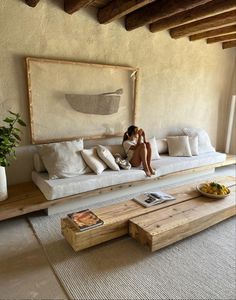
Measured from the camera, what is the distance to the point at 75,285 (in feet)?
5.67

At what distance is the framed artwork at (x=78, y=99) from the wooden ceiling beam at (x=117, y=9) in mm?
629

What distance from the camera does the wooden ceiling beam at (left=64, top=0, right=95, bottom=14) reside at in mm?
2566

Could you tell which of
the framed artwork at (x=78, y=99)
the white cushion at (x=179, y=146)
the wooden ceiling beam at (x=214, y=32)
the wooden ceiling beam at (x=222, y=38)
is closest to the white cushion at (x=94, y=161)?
the framed artwork at (x=78, y=99)

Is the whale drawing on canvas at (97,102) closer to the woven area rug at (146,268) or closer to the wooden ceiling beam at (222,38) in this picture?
the woven area rug at (146,268)

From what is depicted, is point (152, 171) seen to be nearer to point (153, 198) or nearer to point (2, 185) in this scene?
point (153, 198)

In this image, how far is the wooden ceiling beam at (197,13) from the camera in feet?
8.91

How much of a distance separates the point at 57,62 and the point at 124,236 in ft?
7.63

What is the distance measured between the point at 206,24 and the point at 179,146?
193cm

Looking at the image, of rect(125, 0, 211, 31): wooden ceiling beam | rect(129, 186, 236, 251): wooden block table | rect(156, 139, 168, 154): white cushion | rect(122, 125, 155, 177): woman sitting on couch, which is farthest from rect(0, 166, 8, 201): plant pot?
rect(125, 0, 211, 31): wooden ceiling beam

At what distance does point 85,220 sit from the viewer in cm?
205

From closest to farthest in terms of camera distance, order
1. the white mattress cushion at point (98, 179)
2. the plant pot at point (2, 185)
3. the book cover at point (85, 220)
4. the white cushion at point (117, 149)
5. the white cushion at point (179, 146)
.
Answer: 1. the book cover at point (85, 220)
2. the plant pot at point (2, 185)
3. the white mattress cushion at point (98, 179)
4. the white cushion at point (117, 149)
5. the white cushion at point (179, 146)

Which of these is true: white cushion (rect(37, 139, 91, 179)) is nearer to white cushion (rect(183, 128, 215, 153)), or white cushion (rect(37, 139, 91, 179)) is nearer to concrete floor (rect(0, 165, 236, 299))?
concrete floor (rect(0, 165, 236, 299))

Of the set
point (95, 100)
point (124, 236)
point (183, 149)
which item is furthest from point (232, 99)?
point (124, 236)

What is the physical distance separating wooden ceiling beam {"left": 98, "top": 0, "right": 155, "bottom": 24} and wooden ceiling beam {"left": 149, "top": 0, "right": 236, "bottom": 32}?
2.80 feet
